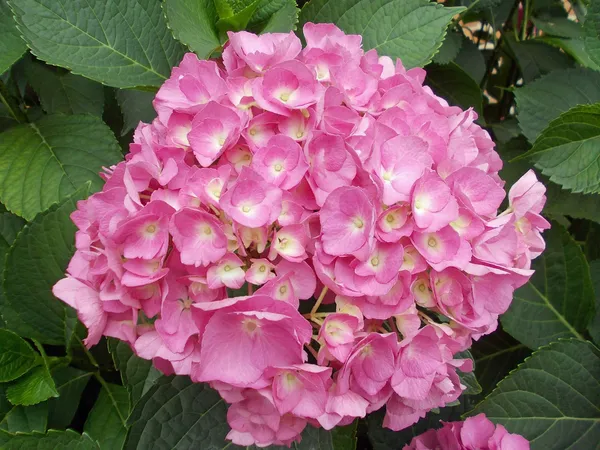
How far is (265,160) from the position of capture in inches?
21.9

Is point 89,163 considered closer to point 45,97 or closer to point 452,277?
point 45,97

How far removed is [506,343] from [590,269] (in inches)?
8.3

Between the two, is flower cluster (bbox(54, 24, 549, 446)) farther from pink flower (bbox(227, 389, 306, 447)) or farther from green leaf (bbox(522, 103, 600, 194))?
green leaf (bbox(522, 103, 600, 194))

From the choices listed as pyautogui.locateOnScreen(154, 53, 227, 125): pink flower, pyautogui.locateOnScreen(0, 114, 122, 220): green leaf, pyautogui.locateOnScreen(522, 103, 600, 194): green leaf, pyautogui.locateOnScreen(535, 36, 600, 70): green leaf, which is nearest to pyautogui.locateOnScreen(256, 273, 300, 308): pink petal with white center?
pyautogui.locateOnScreen(154, 53, 227, 125): pink flower

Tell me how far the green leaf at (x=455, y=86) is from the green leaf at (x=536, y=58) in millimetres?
144

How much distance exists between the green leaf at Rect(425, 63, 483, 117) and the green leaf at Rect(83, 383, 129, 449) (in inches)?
31.4

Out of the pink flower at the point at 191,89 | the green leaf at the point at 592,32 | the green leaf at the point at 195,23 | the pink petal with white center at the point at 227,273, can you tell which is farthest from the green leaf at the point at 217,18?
the green leaf at the point at 592,32

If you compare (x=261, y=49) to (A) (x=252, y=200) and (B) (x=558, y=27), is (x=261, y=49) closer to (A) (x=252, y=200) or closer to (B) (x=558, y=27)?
(A) (x=252, y=200)

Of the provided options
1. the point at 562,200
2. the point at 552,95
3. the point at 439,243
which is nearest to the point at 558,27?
the point at 552,95

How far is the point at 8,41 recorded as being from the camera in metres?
0.82

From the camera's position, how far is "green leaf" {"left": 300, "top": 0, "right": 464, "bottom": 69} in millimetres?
790

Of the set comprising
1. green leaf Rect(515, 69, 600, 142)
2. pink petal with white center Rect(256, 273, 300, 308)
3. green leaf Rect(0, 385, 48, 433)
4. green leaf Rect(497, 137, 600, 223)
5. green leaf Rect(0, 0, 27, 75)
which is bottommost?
green leaf Rect(497, 137, 600, 223)

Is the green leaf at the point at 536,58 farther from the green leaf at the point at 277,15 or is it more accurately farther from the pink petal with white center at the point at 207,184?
Result: the pink petal with white center at the point at 207,184

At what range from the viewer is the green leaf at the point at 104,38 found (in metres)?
0.74
